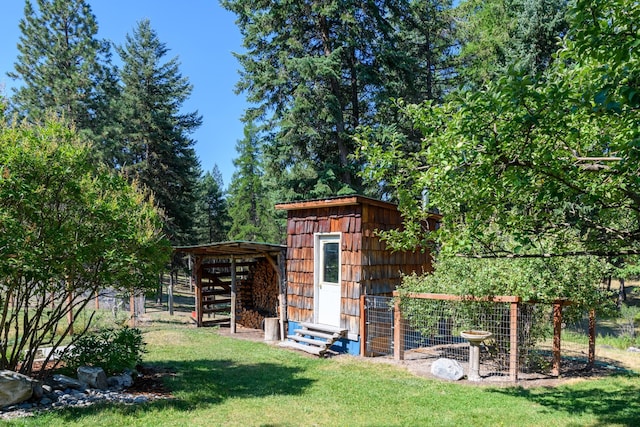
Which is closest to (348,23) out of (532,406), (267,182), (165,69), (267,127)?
(267,127)

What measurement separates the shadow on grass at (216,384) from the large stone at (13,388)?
0.58m

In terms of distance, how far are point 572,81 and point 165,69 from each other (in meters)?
21.1

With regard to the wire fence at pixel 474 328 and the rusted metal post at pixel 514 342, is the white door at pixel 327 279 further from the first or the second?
the rusted metal post at pixel 514 342

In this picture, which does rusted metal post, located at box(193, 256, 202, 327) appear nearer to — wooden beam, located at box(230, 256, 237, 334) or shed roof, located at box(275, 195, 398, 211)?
wooden beam, located at box(230, 256, 237, 334)

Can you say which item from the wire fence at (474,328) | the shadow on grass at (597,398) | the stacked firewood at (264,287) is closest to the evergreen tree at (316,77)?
the stacked firewood at (264,287)

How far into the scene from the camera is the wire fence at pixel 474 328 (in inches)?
279

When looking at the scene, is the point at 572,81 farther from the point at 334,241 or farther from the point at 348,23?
the point at 348,23

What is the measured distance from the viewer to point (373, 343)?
8.52 m

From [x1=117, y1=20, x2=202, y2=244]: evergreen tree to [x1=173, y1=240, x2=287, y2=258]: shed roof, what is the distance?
7.05 m

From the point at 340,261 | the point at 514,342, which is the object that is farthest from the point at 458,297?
the point at 340,261

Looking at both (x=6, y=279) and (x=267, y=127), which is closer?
(x=6, y=279)

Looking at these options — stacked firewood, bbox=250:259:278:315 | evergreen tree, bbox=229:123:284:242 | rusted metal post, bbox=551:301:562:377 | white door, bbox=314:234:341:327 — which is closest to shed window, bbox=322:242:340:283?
white door, bbox=314:234:341:327

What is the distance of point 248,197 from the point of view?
106 feet

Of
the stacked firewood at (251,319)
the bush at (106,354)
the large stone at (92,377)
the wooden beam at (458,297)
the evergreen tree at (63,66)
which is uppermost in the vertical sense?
the evergreen tree at (63,66)
